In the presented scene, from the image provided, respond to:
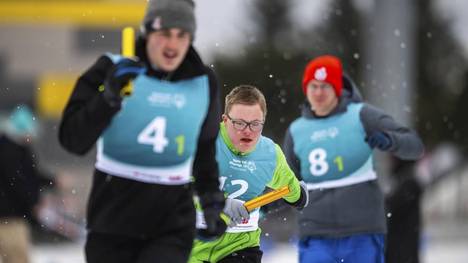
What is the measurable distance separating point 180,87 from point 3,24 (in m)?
29.4

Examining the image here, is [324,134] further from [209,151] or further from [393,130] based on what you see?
[209,151]

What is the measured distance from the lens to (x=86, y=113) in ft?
15.5

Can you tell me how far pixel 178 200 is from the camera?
16.5ft

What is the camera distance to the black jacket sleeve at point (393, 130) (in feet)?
24.7

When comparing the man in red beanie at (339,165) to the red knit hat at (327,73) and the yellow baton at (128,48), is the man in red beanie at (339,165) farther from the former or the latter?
the yellow baton at (128,48)

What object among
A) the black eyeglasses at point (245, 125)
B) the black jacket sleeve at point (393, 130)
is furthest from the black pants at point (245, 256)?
the black jacket sleeve at point (393, 130)

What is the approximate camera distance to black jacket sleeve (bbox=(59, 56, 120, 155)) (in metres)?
4.67

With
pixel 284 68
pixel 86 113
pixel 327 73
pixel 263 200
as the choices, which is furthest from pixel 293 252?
pixel 284 68

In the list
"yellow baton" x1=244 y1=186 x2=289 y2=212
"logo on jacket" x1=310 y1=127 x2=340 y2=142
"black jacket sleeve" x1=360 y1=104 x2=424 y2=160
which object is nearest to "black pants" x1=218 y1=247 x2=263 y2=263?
"yellow baton" x1=244 y1=186 x2=289 y2=212

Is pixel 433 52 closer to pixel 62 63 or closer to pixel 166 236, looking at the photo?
pixel 62 63

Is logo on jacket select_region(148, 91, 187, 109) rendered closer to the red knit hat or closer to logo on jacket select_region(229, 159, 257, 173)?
logo on jacket select_region(229, 159, 257, 173)

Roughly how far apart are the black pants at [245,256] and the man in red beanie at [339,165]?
1.09 meters

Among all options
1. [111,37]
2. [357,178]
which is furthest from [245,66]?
[357,178]

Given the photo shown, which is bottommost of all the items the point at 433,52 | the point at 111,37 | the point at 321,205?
the point at 321,205
